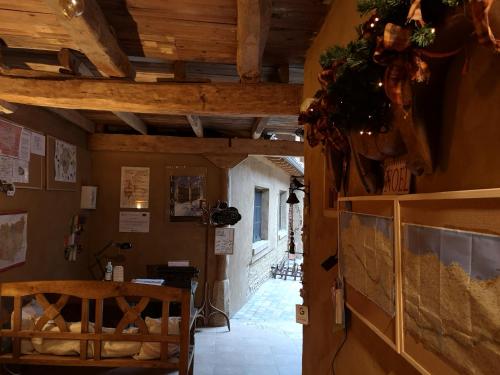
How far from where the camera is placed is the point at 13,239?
2703 mm

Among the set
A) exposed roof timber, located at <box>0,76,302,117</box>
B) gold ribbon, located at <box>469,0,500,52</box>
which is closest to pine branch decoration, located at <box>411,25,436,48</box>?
gold ribbon, located at <box>469,0,500,52</box>

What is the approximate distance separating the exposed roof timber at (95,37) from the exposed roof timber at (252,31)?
665 millimetres

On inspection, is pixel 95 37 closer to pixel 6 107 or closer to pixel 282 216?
pixel 6 107

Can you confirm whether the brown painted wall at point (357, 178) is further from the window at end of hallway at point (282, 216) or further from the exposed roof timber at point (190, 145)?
the window at end of hallway at point (282, 216)

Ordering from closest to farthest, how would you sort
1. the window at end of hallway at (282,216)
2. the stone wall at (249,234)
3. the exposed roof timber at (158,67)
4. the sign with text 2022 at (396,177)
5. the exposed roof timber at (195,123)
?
the sign with text 2022 at (396,177) → the exposed roof timber at (158,67) → the exposed roof timber at (195,123) → the stone wall at (249,234) → the window at end of hallway at (282,216)

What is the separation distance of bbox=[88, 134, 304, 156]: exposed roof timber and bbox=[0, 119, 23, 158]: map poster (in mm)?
1485

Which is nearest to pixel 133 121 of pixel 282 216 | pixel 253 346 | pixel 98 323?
pixel 98 323

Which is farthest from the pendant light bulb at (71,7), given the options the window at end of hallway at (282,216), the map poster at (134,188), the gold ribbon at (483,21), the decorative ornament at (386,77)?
the window at end of hallway at (282,216)

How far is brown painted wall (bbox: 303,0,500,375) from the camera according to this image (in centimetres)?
68

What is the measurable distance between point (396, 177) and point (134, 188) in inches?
148

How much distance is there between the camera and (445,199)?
0.74 metres

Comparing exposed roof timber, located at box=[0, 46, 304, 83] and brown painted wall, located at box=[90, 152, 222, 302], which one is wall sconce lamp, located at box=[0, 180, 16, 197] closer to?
exposed roof timber, located at box=[0, 46, 304, 83]

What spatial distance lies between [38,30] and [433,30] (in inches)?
86.4

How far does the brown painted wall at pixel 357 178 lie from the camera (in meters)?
0.68
